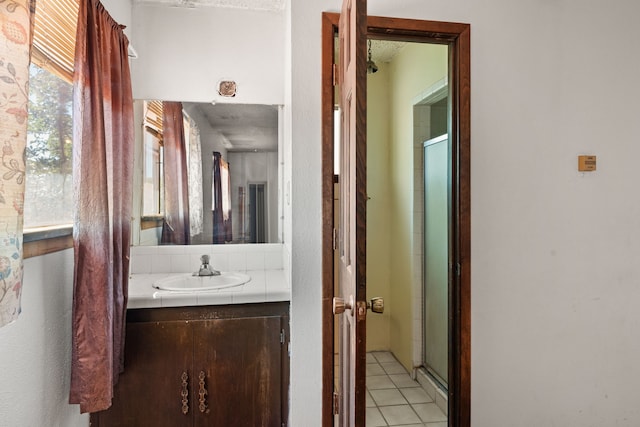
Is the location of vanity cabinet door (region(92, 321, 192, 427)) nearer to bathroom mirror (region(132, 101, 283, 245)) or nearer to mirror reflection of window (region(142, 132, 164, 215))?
bathroom mirror (region(132, 101, 283, 245))

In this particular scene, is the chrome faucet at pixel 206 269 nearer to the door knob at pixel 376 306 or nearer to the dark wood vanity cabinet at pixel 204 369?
the dark wood vanity cabinet at pixel 204 369

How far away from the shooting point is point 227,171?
89.7 inches

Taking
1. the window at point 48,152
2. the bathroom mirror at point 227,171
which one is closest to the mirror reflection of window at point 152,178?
the bathroom mirror at point 227,171

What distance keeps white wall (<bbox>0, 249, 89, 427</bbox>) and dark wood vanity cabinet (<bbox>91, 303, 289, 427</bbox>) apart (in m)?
0.25

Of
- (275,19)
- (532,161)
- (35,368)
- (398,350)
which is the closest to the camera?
(35,368)

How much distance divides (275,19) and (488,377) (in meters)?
2.28

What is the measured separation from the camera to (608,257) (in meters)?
1.92

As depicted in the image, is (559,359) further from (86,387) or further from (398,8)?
(86,387)

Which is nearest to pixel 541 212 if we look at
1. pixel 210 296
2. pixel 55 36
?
pixel 210 296

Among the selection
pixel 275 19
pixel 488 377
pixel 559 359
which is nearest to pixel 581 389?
pixel 559 359

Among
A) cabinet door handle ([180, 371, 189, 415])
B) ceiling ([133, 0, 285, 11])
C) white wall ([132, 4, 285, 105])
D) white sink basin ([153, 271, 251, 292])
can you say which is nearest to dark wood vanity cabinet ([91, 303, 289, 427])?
cabinet door handle ([180, 371, 189, 415])

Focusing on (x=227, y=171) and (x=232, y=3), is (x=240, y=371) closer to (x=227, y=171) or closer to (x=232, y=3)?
(x=227, y=171)

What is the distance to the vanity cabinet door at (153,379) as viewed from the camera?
5.66 feet

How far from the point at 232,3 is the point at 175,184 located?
1106mm
